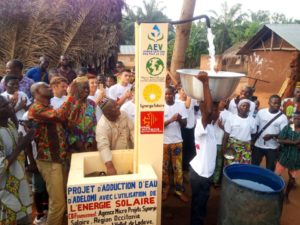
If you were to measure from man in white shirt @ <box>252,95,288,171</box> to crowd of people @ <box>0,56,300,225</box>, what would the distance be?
1 cm

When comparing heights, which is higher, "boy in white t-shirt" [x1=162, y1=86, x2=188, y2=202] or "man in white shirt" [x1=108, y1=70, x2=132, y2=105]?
"man in white shirt" [x1=108, y1=70, x2=132, y2=105]

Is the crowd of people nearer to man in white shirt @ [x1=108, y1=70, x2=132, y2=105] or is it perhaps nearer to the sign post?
man in white shirt @ [x1=108, y1=70, x2=132, y2=105]

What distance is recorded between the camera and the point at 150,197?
255 centimetres

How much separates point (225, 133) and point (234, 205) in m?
1.48

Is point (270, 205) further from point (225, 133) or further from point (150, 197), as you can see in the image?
point (225, 133)

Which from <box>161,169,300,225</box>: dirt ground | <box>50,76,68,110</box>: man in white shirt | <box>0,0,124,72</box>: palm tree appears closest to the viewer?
<box>50,76,68,110</box>: man in white shirt

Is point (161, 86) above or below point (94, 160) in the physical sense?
above

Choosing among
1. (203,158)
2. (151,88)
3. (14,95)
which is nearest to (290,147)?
(203,158)

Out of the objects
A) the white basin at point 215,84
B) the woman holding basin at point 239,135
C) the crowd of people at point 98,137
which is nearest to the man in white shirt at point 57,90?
the crowd of people at point 98,137

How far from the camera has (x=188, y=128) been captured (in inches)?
184

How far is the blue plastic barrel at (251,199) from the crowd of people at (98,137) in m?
0.23

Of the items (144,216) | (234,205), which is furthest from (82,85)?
(234,205)

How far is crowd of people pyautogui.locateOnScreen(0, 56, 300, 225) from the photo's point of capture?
2473mm

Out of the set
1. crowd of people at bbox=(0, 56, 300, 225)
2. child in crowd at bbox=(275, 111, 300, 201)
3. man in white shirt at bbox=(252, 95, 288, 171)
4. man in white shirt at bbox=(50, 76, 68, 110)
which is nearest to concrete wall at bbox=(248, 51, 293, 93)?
crowd of people at bbox=(0, 56, 300, 225)
